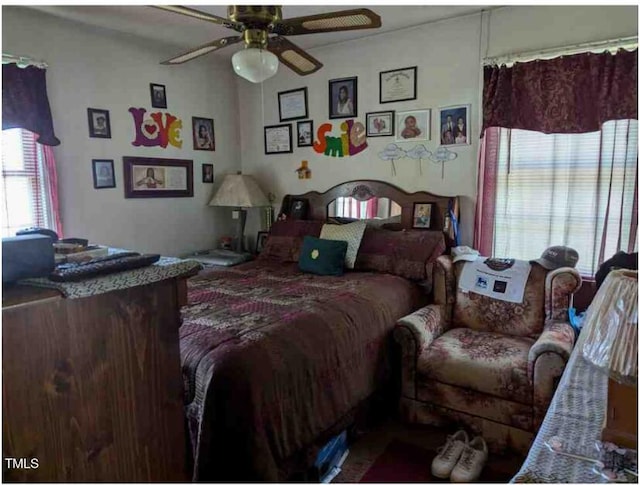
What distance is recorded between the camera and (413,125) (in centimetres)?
331

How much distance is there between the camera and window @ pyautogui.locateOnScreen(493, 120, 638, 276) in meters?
2.55

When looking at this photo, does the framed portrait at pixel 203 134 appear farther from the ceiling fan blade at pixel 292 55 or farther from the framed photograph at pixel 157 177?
the ceiling fan blade at pixel 292 55

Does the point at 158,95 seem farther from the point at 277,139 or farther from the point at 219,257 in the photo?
the point at 219,257

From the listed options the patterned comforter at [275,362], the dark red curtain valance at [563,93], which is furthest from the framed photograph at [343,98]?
the patterned comforter at [275,362]

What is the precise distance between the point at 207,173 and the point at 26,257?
134 inches

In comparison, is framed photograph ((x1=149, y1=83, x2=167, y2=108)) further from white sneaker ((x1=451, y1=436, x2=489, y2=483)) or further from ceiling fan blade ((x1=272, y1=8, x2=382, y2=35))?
white sneaker ((x1=451, y1=436, x2=489, y2=483))

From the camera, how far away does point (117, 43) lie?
3268 mm

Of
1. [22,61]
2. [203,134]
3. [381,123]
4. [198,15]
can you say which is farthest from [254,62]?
[203,134]

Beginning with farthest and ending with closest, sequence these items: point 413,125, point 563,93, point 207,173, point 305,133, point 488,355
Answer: point 207,173 < point 305,133 < point 413,125 < point 563,93 < point 488,355

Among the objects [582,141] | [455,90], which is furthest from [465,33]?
[582,141]

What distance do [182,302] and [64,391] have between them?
0.29 m

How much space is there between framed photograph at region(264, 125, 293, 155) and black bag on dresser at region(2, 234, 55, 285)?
10.9ft

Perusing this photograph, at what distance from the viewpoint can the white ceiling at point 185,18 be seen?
9.23ft

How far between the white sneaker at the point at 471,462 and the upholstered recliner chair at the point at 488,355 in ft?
0.39
